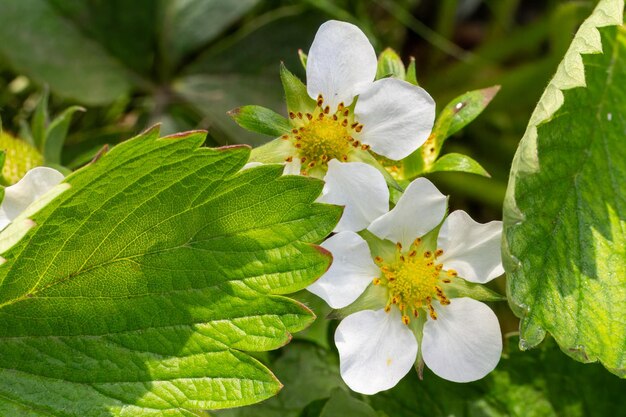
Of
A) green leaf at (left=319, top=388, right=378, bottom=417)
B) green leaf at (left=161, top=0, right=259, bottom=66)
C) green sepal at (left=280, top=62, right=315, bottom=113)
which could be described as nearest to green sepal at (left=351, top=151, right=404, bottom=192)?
green sepal at (left=280, top=62, right=315, bottom=113)

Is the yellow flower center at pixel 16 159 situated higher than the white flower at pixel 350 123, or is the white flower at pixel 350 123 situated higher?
the yellow flower center at pixel 16 159

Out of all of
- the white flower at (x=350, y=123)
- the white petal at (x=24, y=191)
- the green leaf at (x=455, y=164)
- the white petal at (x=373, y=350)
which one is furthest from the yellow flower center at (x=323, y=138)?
the white petal at (x=24, y=191)

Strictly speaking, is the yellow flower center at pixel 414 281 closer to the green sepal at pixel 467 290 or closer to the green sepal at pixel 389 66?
the green sepal at pixel 467 290

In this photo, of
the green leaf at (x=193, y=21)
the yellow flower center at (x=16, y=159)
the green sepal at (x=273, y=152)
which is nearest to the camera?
the green sepal at (x=273, y=152)

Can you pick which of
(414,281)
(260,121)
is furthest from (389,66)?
(414,281)

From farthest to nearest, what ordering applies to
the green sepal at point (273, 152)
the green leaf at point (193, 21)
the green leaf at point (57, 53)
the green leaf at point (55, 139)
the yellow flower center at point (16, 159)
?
the green leaf at point (193, 21) < the green leaf at point (57, 53) < the green leaf at point (55, 139) < the yellow flower center at point (16, 159) < the green sepal at point (273, 152)

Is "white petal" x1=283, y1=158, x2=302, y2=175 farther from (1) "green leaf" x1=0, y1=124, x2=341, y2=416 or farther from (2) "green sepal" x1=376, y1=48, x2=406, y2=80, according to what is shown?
(2) "green sepal" x1=376, y1=48, x2=406, y2=80
